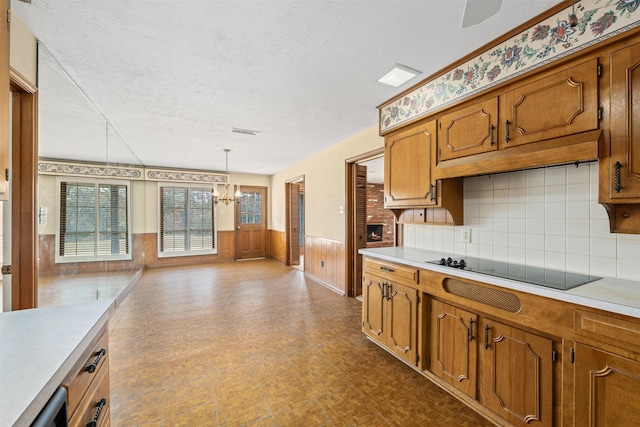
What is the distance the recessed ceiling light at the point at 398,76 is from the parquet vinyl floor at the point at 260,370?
8.27 ft

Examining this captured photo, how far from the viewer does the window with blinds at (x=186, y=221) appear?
686cm

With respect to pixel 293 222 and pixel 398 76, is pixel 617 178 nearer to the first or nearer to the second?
pixel 398 76

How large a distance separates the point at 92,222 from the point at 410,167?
148 inches

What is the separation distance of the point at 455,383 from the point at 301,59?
2645mm

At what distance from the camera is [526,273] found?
1779mm

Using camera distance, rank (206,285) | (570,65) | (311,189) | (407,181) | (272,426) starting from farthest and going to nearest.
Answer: (311,189), (206,285), (407,181), (272,426), (570,65)

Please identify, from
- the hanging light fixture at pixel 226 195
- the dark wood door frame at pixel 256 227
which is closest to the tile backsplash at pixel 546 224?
the hanging light fixture at pixel 226 195

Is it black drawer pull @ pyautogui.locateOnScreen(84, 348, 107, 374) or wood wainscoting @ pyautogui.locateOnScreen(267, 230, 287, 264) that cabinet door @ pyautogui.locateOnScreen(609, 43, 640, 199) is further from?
wood wainscoting @ pyautogui.locateOnScreen(267, 230, 287, 264)

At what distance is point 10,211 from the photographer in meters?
1.72

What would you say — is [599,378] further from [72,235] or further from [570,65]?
[72,235]

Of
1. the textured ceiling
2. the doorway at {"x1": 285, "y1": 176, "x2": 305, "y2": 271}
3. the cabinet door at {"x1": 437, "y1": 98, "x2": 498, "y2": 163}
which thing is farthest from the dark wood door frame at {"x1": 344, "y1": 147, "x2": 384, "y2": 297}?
the doorway at {"x1": 285, "y1": 176, "x2": 305, "y2": 271}

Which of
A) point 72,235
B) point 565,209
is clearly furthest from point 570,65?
point 72,235

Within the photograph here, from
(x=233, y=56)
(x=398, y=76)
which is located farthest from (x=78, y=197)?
(x=398, y=76)

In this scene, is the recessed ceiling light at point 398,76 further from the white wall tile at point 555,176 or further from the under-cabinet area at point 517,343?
the under-cabinet area at point 517,343
